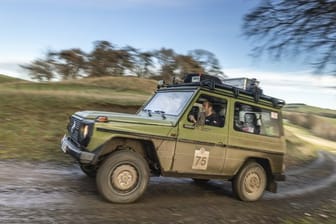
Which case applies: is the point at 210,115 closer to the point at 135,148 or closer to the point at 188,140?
the point at 188,140

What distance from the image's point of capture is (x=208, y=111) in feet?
28.3

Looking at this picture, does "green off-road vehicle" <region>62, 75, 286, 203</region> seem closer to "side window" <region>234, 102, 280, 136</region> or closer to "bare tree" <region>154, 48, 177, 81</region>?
"side window" <region>234, 102, 280, 136</region>

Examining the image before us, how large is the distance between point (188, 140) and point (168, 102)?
108 centimetres

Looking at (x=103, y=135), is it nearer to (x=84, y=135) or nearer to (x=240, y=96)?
(x=84, y=135)

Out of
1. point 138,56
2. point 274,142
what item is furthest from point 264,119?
point 138,56

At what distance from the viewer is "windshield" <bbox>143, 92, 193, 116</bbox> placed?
8.43m

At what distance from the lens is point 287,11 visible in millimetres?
7047

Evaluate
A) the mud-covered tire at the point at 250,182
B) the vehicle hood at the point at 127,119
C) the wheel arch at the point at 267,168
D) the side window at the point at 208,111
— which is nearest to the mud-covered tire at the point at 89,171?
the vehicle hood at the point at 127,119

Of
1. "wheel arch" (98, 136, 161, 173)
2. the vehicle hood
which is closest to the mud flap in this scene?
"wheel arch" (98, 136, 161, 173)

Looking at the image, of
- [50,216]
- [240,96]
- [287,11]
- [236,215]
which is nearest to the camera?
[50,216]

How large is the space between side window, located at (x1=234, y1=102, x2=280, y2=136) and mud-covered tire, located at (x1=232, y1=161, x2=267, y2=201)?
0.74m

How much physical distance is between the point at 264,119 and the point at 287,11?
3106 mm

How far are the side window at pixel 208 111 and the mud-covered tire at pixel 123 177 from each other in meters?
1.36

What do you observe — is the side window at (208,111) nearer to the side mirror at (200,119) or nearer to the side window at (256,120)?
the side mirror at (200,119)
